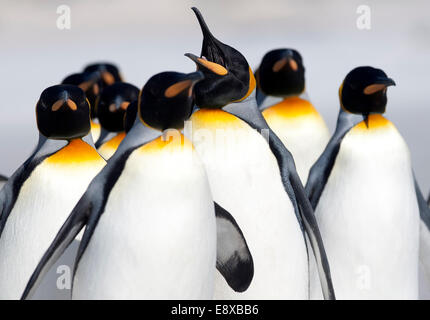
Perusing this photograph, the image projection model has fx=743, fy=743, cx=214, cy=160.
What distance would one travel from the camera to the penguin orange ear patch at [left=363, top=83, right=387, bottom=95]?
9.03 feet

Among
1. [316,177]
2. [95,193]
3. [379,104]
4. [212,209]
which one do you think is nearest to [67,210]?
[95,193]

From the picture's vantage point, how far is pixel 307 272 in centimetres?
242

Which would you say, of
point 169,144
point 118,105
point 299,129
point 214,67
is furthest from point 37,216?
point 299,129

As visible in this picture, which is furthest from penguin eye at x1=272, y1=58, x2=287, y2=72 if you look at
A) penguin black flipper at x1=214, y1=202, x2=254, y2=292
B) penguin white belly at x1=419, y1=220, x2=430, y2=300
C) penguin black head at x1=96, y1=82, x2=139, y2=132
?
penguin black flipper at x1=214, y1=202, x2=254, y2=292

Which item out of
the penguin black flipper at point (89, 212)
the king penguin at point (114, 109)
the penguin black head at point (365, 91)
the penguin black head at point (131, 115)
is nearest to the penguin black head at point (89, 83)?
the king penguin at point (114, 109)

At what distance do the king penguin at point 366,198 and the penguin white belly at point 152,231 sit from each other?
971mm

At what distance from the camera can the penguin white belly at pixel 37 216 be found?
2383 millimetres

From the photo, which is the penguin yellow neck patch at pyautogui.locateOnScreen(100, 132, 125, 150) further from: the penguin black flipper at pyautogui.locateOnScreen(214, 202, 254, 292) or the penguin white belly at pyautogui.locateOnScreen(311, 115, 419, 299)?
the penguin black flipper at pyautogui.locateOnScreen(214, 202, 254, 292)

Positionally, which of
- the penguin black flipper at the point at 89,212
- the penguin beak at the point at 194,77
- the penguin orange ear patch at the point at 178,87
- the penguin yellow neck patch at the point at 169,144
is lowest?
the penguin black flipper at the point at 89,212

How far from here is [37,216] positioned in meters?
2.38

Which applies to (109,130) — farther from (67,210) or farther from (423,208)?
(423,208)

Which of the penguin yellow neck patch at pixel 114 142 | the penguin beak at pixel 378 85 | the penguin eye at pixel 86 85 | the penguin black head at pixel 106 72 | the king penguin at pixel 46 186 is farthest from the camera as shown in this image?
the penguin black head at pixel 106 72

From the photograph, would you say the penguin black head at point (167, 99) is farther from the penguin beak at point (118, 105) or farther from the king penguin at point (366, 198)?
the penguin beak at point (118, 105)

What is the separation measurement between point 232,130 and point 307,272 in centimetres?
53
